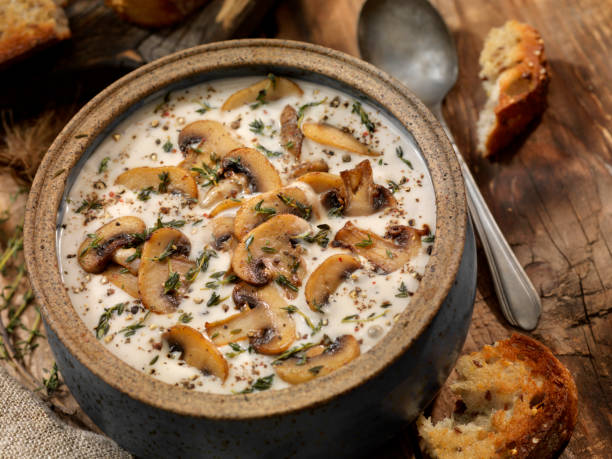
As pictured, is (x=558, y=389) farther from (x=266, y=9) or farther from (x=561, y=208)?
(x=266, y=9)

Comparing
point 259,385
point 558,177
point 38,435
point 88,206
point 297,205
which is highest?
point 297,205

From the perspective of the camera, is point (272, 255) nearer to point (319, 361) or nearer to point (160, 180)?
point (319, 361)

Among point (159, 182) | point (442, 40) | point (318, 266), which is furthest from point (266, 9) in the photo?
point (318, 266)

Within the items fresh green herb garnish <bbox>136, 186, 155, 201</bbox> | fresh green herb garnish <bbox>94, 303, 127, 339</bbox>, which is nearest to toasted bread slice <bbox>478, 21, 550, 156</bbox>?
fresh green herb garnish <bbox>136, 186, 155, 201</bbox>

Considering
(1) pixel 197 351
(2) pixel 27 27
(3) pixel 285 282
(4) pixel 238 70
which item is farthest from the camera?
(2) pixel 27 27

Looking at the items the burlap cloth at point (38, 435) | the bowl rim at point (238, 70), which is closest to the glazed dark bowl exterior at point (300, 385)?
the bowl rim at point (238, 70)

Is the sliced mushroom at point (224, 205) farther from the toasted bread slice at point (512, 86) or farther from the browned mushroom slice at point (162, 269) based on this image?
the toasted bread slice at point (512, 86)

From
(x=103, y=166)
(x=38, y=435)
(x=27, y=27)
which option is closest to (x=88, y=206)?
(x=103, y=166)
